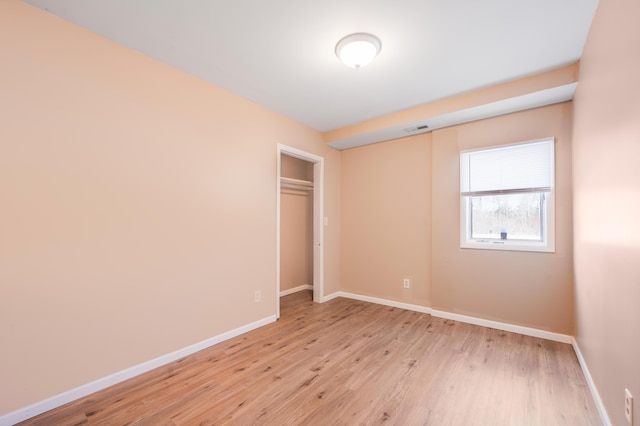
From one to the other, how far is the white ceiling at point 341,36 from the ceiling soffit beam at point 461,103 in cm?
9

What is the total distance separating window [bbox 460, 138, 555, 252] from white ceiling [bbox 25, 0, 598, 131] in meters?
0.89

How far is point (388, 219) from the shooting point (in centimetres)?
402

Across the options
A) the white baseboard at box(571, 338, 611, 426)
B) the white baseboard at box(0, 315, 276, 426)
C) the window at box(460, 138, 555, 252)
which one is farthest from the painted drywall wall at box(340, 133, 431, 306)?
the white baseboard at box(0, 315, 276, 426)

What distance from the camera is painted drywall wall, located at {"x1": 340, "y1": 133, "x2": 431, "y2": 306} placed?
3705 mm

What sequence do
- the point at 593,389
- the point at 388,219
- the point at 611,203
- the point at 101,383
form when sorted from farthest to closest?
the point at 388,219
the point at 101,383
the point at 593,389
the point at 611,203

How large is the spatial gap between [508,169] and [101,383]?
14.3 ft

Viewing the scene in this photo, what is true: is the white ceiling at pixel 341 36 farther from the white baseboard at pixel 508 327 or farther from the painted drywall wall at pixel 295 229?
the white baseboard at pixel 508 327

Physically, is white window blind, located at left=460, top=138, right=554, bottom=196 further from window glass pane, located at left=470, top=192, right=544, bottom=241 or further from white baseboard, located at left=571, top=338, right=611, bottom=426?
white baseboard, located at left=571, top=338, right=611, bottom=426

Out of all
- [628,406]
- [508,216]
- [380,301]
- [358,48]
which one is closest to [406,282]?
[380,301]

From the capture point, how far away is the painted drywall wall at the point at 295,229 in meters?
4.59

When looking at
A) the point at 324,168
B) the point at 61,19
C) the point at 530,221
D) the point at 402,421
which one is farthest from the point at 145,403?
the point at 530,221

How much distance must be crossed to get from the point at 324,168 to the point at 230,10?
103 inches

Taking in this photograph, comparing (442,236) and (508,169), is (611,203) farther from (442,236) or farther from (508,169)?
(442,236)

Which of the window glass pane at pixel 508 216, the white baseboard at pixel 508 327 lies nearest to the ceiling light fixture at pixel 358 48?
the window glass pane at pixel 508 216
